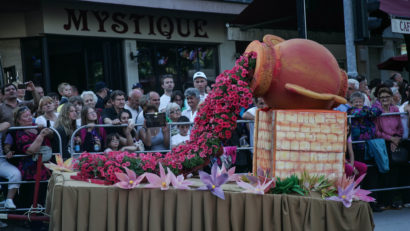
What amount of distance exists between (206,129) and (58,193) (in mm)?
1433

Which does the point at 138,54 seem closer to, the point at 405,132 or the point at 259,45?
the point at 405,132

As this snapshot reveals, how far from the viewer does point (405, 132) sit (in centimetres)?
894

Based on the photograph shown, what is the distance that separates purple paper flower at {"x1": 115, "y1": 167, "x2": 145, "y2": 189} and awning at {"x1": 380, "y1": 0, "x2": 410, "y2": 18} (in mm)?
7125

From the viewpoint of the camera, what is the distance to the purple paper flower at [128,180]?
5.01m

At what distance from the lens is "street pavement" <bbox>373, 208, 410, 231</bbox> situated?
761 centimetres

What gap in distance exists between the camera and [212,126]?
5305 mm

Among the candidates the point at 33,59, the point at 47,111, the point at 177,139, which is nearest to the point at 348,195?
the point at 177,139

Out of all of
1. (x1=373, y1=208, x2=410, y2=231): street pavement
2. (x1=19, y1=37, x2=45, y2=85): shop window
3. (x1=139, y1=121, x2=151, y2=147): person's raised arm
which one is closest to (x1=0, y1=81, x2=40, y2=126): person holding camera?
(x1=139, y1=121, x2=151, y2=147): person's raised arm

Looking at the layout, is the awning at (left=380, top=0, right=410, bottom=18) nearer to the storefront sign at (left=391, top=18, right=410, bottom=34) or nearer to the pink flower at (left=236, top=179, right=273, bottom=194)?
the storefront sign at (left=391, top=18, right=410, bottom=34)

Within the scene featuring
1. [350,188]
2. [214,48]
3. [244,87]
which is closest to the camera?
[350,188]

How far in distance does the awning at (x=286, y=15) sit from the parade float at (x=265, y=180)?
9.29 m

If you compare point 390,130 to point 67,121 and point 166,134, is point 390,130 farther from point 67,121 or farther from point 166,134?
point 67,121

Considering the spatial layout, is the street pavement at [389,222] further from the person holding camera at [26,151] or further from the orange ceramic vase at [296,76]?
the orange ceramic vase at [296,76]

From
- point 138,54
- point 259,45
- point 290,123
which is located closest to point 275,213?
point 290,123
